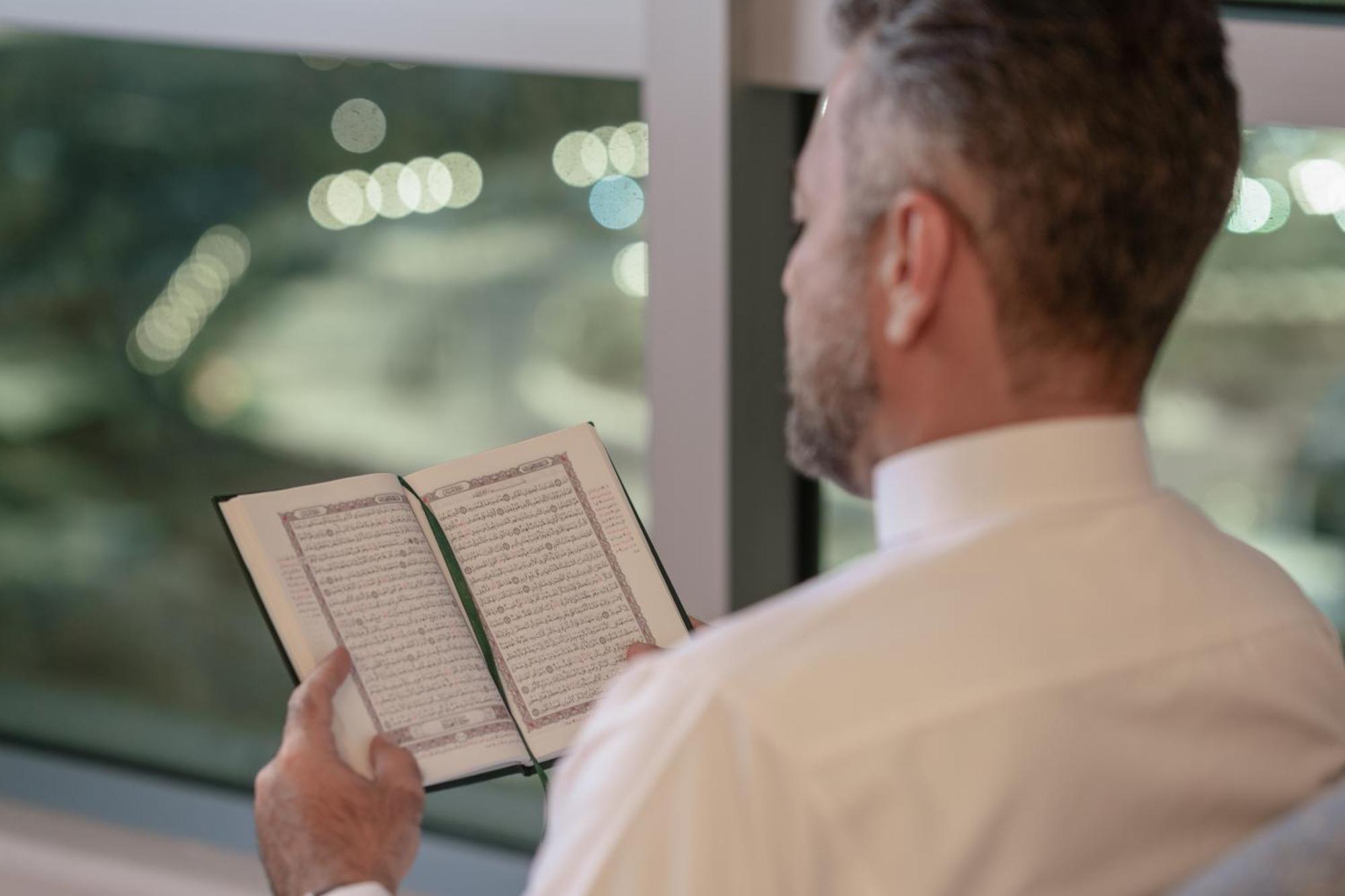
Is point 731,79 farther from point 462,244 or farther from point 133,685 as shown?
point 133,685

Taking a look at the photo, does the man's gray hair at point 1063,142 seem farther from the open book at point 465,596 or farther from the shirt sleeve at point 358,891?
the shirt sleeve at point 358,891

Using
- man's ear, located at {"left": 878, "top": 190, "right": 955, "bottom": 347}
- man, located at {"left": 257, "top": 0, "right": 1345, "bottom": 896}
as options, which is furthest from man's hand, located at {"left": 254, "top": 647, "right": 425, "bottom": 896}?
man's ear, located at {"left": 878, "top": 190, "right": 955, "bottom": 347}

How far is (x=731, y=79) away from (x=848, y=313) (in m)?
0.77

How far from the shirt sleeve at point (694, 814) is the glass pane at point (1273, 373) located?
3.19 ft

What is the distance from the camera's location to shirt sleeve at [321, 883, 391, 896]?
106 cm

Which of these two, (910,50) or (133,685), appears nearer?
(910,50)

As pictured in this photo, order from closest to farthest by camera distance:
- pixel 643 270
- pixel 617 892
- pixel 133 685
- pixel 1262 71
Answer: pixel 617 892
pixel 1262 71
pixel 643 270
pixel 133 685

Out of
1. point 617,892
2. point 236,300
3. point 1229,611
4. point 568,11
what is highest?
point 568,11

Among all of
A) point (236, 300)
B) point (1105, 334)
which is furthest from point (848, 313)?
point (236, 300)

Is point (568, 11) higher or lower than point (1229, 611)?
higher

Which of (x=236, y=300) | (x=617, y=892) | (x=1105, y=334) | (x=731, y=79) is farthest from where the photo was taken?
(x=236, y=300)

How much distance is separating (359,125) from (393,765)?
1.20m

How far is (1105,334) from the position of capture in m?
0.91

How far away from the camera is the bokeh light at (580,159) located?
6.33 feet
